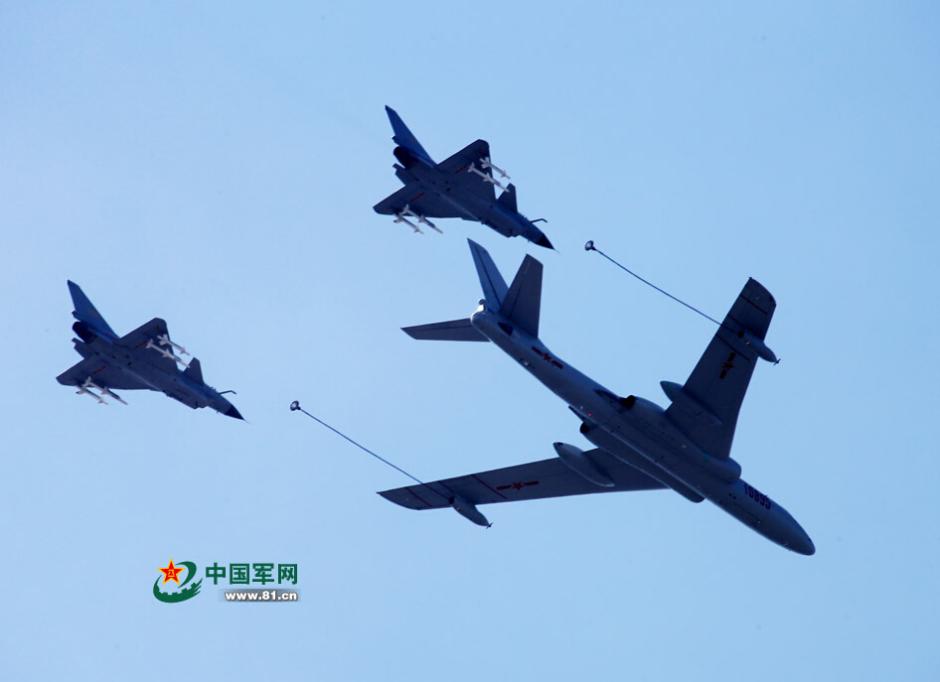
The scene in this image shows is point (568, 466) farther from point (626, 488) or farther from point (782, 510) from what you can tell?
point (782, 510)

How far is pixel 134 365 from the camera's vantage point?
59594 millimetres

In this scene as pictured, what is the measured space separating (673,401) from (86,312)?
29.8 meters

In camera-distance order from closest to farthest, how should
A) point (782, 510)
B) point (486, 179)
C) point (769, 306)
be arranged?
point (769, 306), point (782, 510), point (486, 179)

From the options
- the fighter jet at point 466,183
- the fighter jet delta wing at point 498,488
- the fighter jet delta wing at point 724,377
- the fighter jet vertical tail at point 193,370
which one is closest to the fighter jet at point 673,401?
the fighter jet delta wing at point 724,377

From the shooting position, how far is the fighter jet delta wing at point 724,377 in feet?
142

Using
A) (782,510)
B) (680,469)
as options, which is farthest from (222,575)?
(782,510)

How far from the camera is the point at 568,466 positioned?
52375 mm

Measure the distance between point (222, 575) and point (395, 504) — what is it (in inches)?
311

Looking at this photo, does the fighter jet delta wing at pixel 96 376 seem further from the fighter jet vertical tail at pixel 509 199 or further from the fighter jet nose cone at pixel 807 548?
the fighter jet nose cone at pixel 807 548

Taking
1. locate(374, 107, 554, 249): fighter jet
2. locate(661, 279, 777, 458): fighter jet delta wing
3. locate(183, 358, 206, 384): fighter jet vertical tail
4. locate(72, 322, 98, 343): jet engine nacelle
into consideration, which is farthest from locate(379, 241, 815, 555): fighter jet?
locate(72, 322, 98, 343): jet engine nacelle

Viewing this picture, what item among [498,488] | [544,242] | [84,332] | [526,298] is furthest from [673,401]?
[84,332]

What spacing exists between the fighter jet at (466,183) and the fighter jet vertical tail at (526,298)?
13948mm

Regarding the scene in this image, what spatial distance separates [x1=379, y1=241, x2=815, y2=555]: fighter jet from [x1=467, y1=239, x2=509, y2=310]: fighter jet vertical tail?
1.9 inches

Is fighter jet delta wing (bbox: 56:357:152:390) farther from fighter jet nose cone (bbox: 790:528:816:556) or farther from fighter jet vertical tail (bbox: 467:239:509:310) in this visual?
fighter jet nose cone (bbox: 790:528:816:556)
